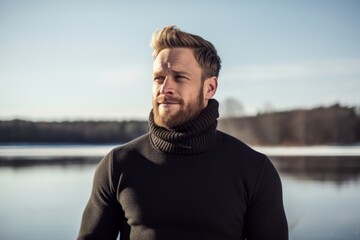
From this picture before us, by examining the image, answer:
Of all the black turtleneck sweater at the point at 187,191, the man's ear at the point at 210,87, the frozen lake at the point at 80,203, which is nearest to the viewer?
the black turtleneck sweater at the point at 187,191

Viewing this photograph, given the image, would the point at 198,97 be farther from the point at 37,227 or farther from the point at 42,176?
the point at 42,176

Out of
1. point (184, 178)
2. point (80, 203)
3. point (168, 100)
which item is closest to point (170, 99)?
point (168, 100)

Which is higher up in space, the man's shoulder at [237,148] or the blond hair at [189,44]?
the blond hair at [189,44]

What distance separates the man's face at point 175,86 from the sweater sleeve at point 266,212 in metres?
0.34

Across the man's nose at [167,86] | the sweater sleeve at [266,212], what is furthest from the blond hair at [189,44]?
the sweater sleeve at [266,212]

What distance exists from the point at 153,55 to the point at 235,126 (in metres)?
23.4

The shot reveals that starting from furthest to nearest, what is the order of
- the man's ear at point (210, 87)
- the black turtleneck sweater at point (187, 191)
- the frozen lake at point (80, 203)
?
the frozen lake at point (80, 203) → the man's ear at point (210, 87) → the black turtleneck sweater at point (187, 191)

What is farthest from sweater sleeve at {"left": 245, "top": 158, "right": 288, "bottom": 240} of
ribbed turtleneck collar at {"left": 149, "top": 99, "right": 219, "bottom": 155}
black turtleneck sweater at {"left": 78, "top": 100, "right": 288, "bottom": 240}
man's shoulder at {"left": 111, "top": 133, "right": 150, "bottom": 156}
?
man's shoulder at {"left": 111, "top": 133, "right": 150, "bottom": 156}

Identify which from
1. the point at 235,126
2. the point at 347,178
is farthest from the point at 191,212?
the point at 235,126

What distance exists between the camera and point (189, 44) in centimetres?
153

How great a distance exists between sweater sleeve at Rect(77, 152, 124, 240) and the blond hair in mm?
431

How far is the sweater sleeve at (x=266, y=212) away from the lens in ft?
4.95

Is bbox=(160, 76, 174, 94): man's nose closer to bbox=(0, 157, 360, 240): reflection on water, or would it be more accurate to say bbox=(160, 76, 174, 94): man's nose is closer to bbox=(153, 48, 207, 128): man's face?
bbox=(153, 48, 207, 128): man's face

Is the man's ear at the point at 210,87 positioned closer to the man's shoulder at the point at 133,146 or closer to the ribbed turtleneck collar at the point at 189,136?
the ribbed turtleneck collar at the point at 189,136
